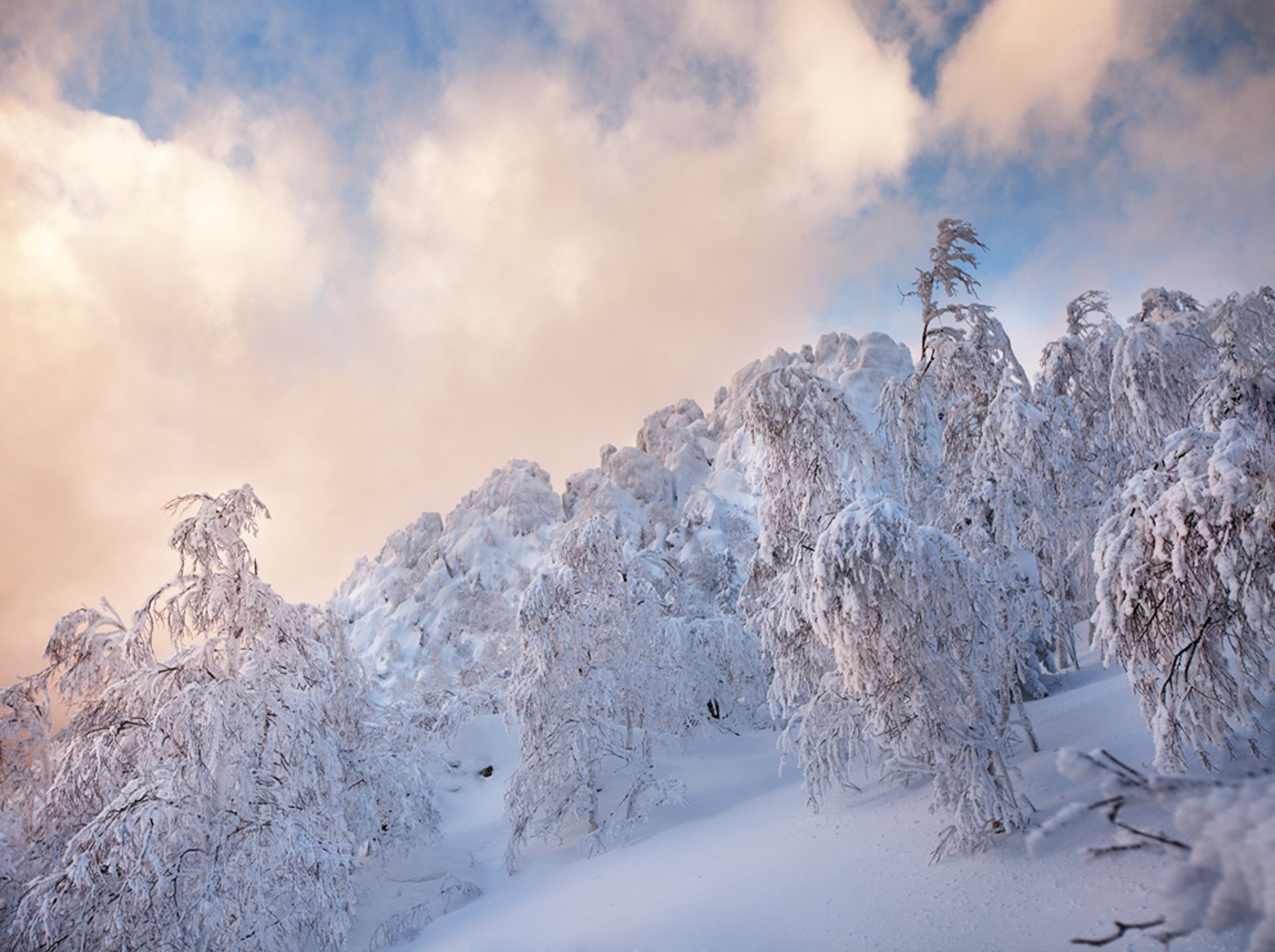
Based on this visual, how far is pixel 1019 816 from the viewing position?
6.61 metres

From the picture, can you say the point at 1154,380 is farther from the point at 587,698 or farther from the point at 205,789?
the point at 205,789

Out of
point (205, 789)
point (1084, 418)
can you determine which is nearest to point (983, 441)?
point (1084, 418)

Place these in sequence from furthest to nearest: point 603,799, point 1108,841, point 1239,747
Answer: point 603,799 → point 1239,747 → point 1108,841

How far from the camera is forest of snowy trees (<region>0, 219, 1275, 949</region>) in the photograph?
5.12m

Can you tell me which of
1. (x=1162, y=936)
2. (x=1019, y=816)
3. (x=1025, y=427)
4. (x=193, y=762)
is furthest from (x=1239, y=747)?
(x=193, y=762)

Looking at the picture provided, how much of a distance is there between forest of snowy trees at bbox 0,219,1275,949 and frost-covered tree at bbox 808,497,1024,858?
3 centimetres

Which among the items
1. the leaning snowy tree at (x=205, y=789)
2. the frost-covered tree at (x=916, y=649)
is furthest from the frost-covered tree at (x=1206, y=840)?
the leaning snowy tree at (x=205, y=789)

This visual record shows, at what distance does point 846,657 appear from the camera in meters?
6.74

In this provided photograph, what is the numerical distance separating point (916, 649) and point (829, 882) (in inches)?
110

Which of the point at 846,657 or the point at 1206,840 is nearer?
the point at 1206,840

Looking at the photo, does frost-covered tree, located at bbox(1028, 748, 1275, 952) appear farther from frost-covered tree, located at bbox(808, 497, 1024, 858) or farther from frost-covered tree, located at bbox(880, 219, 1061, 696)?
frost-covered tree, located at bbox(880, 219, 1061, 696)

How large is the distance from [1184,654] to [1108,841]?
198 cm

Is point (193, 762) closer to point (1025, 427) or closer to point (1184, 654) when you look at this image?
point (1184, 654)

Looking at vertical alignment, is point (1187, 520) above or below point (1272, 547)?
above
